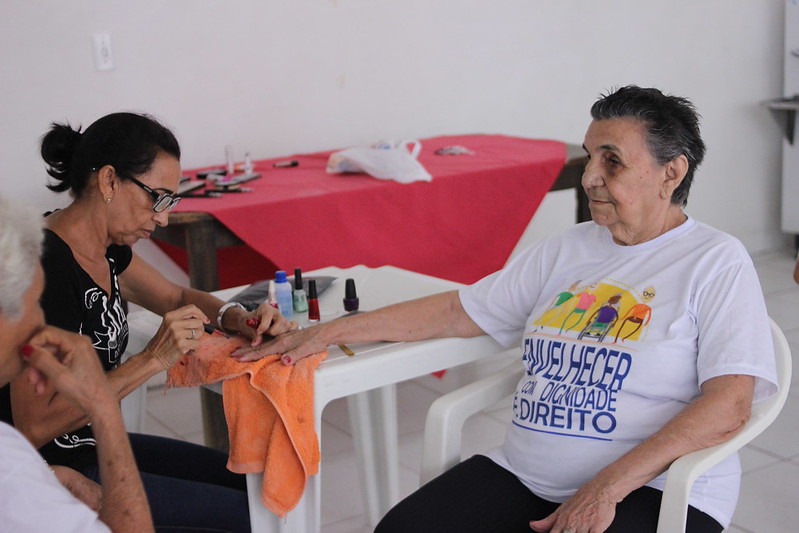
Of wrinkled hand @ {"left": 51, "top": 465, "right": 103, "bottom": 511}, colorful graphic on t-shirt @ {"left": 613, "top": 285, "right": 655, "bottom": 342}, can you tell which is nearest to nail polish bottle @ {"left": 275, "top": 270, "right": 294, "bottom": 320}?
wrinkled hand @ {"left": 51, "top": 465, "right": 103, "bottom": 511}

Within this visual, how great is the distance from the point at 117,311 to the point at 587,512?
3.21 feet

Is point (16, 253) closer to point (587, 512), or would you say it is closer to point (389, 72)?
point (587, 512)

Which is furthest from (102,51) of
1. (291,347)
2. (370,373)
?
(370,373)

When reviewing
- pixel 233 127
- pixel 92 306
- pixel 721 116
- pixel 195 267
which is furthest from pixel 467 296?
pixel 721 116

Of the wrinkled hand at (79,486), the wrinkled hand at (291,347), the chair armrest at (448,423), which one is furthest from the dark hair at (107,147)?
the chair armrest at (448,423)

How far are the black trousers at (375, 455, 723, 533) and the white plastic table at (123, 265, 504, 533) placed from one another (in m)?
0.20

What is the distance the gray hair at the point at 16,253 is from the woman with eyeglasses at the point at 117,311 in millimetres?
374

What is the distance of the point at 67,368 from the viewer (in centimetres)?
130

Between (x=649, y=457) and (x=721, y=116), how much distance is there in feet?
13.8

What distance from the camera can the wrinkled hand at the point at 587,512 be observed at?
1.55 m

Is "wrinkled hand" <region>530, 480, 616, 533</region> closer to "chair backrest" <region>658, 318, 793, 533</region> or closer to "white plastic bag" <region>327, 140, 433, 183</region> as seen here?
"chair backrest" <region>658, 318, 793, 533</region>

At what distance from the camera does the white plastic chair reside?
1514mm

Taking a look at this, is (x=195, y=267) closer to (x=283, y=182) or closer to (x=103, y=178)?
(x=283, y=182)

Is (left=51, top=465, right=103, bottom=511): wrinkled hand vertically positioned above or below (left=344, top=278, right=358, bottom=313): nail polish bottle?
below
